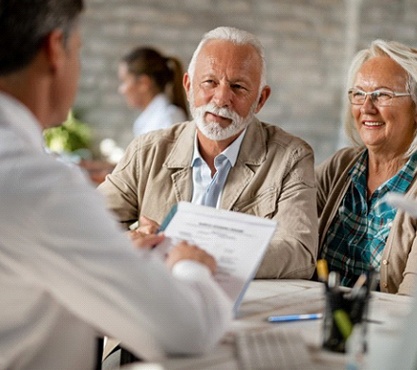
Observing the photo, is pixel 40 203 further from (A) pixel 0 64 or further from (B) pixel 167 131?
(B) pixel 167 131

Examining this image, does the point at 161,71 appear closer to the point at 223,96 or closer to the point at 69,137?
the point at 69,137

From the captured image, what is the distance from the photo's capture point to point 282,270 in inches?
83.3


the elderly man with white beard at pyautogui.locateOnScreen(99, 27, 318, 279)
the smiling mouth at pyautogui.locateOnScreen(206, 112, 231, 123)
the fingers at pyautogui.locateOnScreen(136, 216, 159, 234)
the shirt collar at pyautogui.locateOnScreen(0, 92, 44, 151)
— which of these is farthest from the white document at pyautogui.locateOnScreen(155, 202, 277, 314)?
the smiling mouth at pyautogui.locateOnScreen(206, 112, 231, 123)

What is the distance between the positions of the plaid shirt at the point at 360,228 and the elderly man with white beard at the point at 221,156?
0.78 ft

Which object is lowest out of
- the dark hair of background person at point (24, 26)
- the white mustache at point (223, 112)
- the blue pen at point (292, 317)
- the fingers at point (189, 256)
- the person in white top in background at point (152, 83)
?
the person in white top in background at point (152, 83)

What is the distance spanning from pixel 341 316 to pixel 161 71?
4.00 metres

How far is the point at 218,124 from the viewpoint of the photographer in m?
2.46

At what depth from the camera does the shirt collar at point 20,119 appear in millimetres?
1243

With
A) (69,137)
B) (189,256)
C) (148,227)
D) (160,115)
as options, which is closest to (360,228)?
(148,227)

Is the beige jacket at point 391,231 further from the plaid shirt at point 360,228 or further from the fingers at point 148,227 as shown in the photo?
the fingers at point 148,227

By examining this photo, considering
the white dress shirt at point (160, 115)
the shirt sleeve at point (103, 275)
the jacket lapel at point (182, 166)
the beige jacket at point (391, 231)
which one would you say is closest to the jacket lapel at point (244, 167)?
the jacket lapel at point (182, 166)

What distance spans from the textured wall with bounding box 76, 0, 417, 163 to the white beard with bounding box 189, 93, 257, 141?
4558 mm


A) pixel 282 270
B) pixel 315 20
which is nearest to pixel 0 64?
pixel 282 270

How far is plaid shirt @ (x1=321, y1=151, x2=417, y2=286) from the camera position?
2461 millimetres
